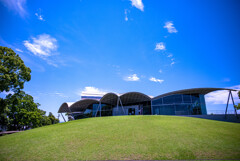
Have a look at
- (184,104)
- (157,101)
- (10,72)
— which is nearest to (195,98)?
(184,104)

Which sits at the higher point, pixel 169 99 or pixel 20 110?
pixel 169 99

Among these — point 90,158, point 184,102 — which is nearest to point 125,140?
point 90,158

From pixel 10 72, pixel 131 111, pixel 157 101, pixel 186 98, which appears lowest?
pixel 131 111

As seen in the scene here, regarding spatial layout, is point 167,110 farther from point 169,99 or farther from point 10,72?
point 10,72

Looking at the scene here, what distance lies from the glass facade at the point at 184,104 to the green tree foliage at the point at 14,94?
84.3 feet

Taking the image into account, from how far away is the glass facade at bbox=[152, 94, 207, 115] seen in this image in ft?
89.4

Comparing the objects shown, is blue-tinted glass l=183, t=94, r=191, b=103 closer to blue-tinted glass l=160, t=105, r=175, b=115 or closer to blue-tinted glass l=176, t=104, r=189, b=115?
blue-tinted glass l=176, t=104, r=189, b=115

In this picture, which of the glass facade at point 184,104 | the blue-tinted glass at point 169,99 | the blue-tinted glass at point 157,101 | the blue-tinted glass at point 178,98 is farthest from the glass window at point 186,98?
the blue-tinted glass at point 157,101

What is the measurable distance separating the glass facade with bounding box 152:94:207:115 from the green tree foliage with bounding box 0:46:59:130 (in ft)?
84.3

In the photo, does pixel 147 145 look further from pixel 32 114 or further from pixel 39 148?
pixel 32 114

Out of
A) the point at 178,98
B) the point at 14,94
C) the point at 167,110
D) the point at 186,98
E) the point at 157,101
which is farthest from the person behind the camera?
the point at 157,101

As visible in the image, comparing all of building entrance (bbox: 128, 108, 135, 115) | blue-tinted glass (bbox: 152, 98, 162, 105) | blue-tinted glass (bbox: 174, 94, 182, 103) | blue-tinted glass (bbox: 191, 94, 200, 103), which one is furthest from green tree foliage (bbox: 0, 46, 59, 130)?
blue-tinted glass (bbox: 191, 94, 200, 103)

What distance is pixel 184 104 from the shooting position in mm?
27516

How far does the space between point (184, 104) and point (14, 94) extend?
98.9ft
